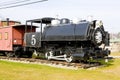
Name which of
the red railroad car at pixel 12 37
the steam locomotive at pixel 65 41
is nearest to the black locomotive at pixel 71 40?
the steam locomotive at pixel 65 41

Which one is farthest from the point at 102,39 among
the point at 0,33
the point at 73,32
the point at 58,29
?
the point at 0,33

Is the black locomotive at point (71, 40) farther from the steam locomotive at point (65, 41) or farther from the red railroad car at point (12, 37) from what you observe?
the red railroad car at point (12, 37)

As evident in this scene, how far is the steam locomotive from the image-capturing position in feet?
56.5

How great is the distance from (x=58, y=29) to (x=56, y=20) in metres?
1.14

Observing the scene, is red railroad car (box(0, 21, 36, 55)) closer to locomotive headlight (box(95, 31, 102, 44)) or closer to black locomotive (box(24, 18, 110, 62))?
black locomotive (box(24, 18, 110, 62))

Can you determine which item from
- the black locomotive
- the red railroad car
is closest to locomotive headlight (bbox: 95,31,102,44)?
the black locomotive

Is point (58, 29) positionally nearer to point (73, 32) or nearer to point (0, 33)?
point (73, 32)

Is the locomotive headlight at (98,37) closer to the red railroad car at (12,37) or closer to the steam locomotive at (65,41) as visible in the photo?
the steam locomotive at (65,41)

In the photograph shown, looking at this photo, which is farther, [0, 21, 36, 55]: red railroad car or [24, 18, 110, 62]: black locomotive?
[0, 21, 36, 55]: red railroad car

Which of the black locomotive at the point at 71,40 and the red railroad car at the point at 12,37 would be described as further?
the red railroad car at the point at 12,37

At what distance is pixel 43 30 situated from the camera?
20469mm

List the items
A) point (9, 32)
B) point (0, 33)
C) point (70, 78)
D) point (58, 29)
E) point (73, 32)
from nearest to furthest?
point (70, 78) < point (73, 32) < point (58, 29) < point (9, 32) < point (0, 33)

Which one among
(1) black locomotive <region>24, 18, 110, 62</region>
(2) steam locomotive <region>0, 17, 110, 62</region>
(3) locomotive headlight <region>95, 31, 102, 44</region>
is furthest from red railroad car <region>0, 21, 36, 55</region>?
(3) locomotive headlight <region>95, 31, 102, 44</region>

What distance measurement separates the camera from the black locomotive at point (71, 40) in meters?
17.2
